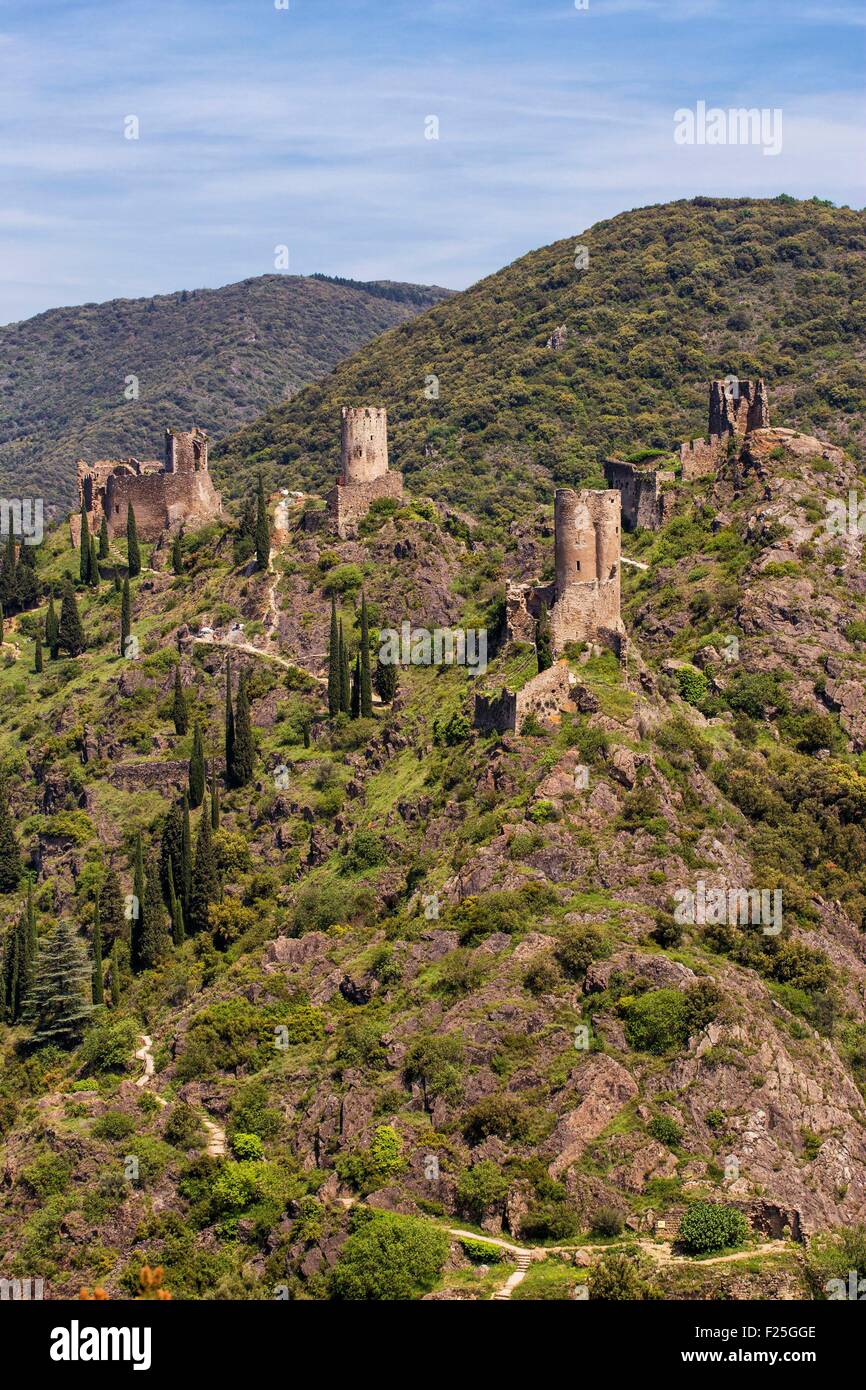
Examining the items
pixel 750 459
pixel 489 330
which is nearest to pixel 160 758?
pixel 750 459

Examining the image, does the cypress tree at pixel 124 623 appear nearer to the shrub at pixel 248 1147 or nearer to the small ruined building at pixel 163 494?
the small ruined building at pixel 163 494

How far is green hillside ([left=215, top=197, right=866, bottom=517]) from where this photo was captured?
14000cm

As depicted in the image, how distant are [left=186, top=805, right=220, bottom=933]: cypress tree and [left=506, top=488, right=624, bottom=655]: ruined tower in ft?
52.2

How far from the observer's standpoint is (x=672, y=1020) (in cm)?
6062

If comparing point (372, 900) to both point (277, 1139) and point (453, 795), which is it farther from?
point (277, 1139)

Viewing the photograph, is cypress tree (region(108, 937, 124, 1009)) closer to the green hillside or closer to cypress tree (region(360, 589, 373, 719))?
cypress tree (region(360, 589, 373, 719))

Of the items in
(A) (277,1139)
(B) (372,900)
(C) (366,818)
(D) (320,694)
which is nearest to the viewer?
(A) (277,1139)

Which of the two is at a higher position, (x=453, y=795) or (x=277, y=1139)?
(x=453, y=795)

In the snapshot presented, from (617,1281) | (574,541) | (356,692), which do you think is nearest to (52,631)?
(356,692)

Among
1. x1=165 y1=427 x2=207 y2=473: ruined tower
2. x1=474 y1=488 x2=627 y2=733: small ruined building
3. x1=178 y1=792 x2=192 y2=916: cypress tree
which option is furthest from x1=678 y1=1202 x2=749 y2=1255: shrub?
x1=165 y1=427 x2=207 y2=473: ruined tower

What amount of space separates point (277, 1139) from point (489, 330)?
114029 millimetres

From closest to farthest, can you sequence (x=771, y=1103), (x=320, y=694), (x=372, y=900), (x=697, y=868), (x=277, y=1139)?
(x=771, y=1103) < (x=277, y=1139) < (x=697, y=868) < (x=372, y=900) < (x=320, y=694)

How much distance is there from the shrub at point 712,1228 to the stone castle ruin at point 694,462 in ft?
151

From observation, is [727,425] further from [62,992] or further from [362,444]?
[62,992]
